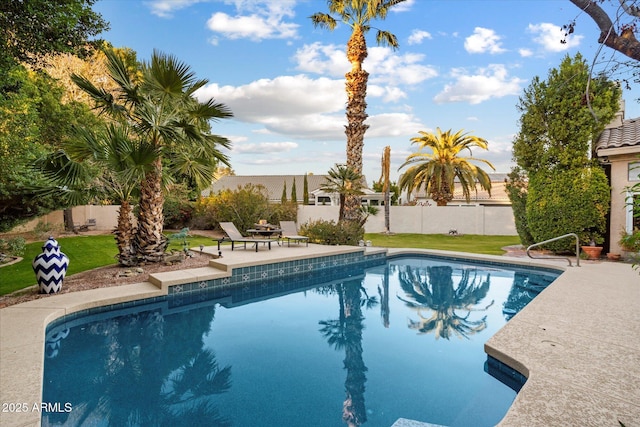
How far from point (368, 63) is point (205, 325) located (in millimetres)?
14146

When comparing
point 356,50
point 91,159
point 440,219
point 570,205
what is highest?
point 356,50

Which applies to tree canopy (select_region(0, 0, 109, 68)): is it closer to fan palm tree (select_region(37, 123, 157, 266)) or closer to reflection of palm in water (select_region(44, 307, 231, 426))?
fan palm tree (select_region(37, 123, 157, 266))

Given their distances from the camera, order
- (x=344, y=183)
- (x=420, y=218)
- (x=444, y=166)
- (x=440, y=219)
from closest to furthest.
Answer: (x=344, y=183) < (x=440, y=219) < (x=420, y=218) < (x=444, y=166)

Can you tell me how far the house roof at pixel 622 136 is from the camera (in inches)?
484

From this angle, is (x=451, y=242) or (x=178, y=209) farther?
(x=178, y=209)

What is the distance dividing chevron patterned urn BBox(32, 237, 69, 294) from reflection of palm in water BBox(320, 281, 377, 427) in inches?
218

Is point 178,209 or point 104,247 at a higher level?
point 178,209

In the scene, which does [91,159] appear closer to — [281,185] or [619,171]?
[619,171]

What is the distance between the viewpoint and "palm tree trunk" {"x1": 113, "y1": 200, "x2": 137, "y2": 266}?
9.81m

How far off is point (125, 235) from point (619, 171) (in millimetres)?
16126

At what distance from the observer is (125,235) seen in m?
9.87

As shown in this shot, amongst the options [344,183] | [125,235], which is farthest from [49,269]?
[344,183]

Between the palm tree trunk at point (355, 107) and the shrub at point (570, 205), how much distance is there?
23.6ft

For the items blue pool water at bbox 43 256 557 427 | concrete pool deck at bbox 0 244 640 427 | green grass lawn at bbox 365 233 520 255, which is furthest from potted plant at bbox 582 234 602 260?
blue pool water at bbox 43 256 557 427
